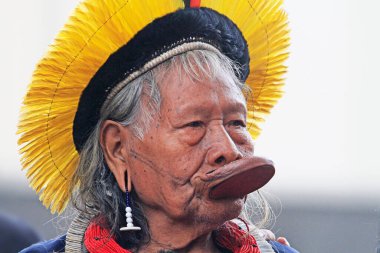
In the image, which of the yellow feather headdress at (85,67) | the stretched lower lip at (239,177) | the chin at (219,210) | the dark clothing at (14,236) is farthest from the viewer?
the dark clothing at (14,236)

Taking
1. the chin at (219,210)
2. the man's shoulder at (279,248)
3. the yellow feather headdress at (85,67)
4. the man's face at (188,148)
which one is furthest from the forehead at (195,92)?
the man's shoulder at (279,248)

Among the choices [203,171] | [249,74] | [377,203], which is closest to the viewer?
[203,171]

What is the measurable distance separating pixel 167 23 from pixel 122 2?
0.52 feet

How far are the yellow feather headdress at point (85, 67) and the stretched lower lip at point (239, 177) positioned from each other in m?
0.54

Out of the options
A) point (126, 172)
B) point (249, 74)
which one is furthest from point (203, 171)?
point (249, 74)

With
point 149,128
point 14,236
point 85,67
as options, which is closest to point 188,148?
point 149,128

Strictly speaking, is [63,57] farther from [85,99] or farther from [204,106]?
[204,106]

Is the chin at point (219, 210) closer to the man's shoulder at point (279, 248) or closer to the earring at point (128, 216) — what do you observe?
the earring at point (128, 216)

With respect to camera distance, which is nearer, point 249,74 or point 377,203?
point 249,74

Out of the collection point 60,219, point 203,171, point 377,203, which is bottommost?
point 377,203

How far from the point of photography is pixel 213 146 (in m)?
3.82

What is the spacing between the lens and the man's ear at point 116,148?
4000mm

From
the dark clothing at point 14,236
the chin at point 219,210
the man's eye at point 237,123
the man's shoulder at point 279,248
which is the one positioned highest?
the man's eye at point 237,123

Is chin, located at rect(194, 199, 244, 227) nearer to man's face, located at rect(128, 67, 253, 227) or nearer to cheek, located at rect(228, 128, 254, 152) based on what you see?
man's face, located at rect(128, 67, 253, 227)
